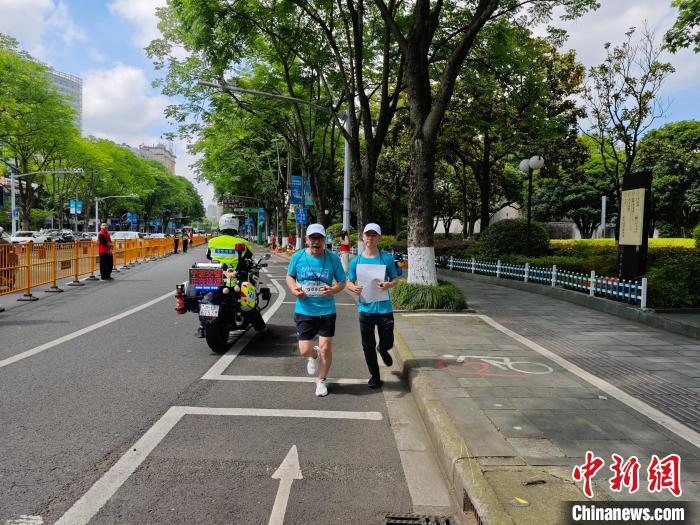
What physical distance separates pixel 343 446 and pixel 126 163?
6942 centimetres

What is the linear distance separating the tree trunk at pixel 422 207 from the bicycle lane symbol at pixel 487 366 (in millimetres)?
4410

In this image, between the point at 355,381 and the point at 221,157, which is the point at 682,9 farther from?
the point at 221,157

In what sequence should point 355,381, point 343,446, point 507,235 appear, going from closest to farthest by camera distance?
point 343,446 < point 355,381 < point 507,235

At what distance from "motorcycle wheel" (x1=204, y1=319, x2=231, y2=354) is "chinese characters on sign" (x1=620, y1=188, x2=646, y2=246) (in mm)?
8724

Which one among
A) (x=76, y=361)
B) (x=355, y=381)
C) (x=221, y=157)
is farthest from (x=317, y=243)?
(x=221, y=157)

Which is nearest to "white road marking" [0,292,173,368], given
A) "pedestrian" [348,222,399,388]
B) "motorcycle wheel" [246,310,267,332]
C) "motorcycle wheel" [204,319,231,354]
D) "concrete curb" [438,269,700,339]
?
"motorcycle wheel" [204,319,231,354]

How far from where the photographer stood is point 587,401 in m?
4.87

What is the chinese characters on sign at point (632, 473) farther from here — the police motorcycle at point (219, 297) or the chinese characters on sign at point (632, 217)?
the chinese characters on sign at point (632, 217)

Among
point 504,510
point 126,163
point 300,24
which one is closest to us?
point 504,510

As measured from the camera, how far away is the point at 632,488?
124 inches

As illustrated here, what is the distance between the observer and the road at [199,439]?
3.15m

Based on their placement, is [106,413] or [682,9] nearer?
[106,413]

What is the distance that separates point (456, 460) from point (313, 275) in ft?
7.77

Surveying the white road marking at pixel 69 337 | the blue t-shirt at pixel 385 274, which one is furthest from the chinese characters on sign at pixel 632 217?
the white road marking at pixel 69 337
